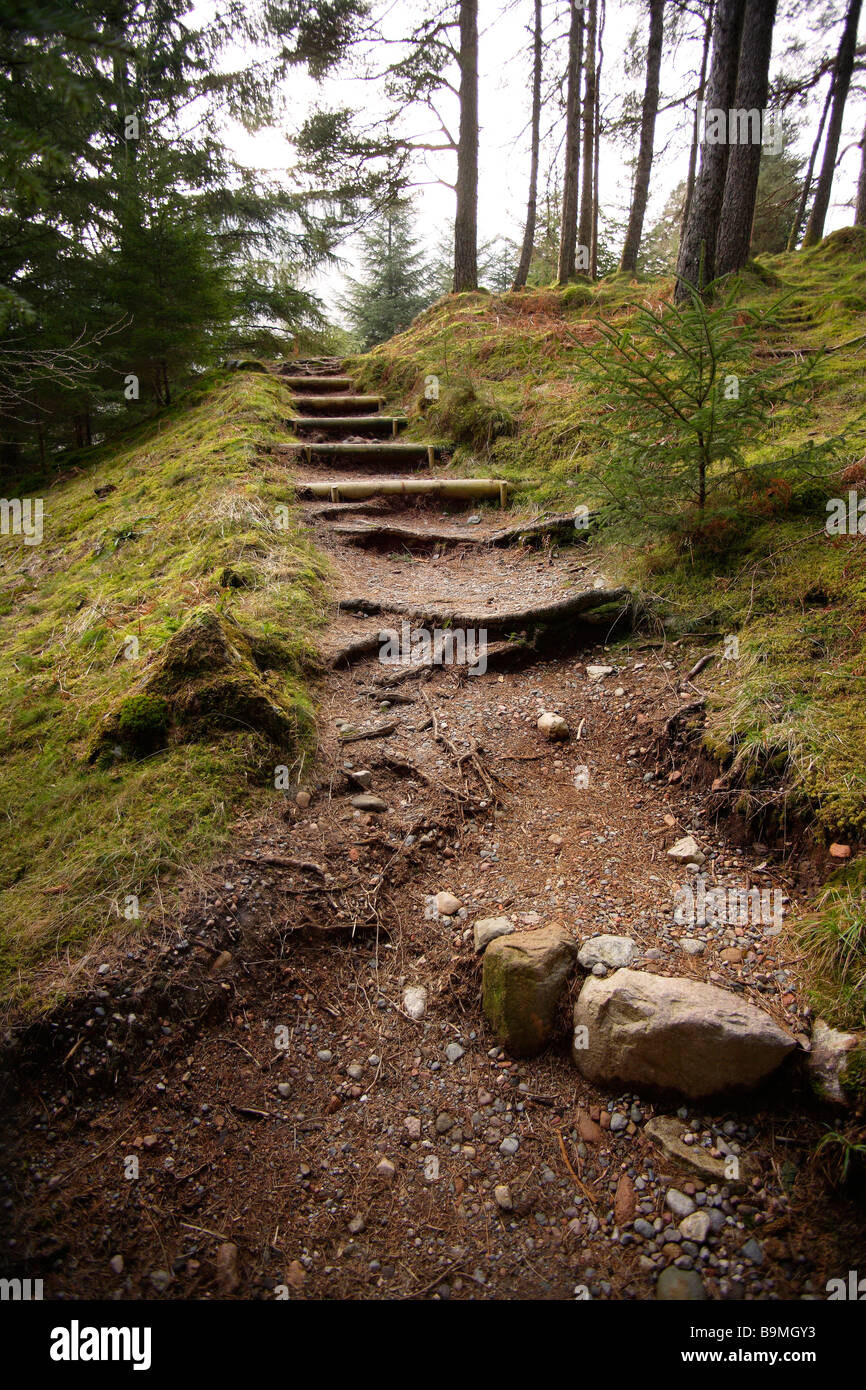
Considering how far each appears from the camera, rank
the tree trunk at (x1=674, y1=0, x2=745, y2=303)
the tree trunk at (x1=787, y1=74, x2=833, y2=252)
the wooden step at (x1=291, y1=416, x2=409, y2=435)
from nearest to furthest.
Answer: the tree trunk at (x1=674, y1=0, x2=745, y2=303) < the wooden step at (x1=291, y1=416, x2=409, y2=435) < the tree trunk at (x1=787, y1=74, x2=833, y2=252)

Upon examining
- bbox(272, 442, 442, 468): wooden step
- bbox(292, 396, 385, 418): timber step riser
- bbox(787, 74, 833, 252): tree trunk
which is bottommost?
bbox(272, 442, 442, 468): wooden step

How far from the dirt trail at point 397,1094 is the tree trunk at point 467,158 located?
1275 centimetres

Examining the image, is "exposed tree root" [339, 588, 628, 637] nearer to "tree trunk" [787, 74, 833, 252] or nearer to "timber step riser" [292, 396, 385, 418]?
"timber step riser" [292, 396, 385, 418]

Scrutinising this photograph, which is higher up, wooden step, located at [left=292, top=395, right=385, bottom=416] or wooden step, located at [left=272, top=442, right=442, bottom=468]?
wooden step, located at [left=292, top=395, right=385, bottom=416]

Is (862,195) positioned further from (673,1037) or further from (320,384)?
(673,1037)

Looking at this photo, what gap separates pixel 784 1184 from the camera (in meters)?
1.74

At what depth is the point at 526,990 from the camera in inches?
88.2

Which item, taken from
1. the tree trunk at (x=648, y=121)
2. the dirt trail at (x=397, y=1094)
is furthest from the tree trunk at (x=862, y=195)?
the dirt trail at (x=397, y=1094)

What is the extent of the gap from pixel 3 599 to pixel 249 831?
15.8ft

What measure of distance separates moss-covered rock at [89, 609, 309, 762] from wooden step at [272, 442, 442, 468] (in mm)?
5186

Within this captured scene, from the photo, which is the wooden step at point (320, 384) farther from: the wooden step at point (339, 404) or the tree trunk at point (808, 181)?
the tree trunk at point (808, 181)

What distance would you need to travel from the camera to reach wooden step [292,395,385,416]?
9711mm

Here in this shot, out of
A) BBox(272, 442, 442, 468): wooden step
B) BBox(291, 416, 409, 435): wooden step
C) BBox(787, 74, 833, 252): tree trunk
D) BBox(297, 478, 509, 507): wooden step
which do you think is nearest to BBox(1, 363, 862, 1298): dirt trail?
BBox(297, 478, 509, 507): wooden step
